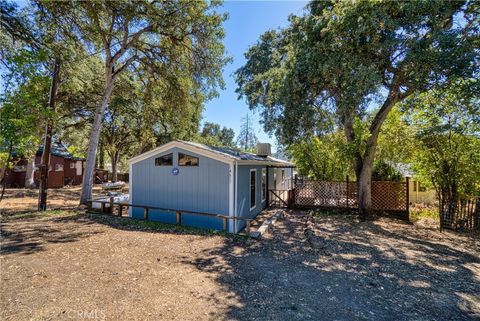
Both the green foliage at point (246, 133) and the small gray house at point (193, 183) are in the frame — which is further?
the green foliage at point (246, 133)

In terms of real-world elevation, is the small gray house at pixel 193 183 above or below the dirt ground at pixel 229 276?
above

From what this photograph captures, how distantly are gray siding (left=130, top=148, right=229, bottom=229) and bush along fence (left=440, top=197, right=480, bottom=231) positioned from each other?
750 centimetres

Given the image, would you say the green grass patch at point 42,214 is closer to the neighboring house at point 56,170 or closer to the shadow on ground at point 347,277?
the shadow on ground at point 347,277

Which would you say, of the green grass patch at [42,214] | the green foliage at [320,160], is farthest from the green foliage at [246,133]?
the green grass patch at [42,214]

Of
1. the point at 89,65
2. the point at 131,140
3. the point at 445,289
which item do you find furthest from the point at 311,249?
the point at 131,140

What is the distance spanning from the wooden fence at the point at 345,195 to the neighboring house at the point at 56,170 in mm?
16581

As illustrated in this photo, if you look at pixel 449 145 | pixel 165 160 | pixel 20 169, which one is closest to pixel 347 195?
pixel 449 145

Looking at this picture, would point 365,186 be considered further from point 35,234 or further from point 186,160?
point 35,234

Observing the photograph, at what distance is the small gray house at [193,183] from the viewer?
771 cm

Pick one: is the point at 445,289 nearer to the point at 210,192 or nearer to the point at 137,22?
the point at 210,192

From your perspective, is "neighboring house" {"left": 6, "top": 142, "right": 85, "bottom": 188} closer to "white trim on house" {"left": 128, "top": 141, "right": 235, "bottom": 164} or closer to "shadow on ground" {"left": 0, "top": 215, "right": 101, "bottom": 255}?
"shadow on ground" {"left": 0, "top": 215, "right": 101, "bottom": 255}

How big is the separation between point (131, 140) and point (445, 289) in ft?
85.4

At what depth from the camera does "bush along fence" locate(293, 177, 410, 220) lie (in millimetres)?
9898

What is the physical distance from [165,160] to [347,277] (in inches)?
256
